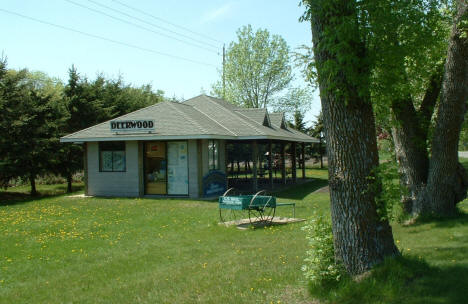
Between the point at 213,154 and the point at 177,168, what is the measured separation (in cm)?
172

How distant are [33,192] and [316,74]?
64.8ft

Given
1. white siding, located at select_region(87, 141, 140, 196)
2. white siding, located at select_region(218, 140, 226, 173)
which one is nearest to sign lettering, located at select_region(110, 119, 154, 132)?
white siding, located at select_region(87, 141, 140, 196)

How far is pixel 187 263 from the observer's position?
7.30 metres

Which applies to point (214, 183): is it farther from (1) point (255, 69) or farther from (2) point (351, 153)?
(1) point (255, 69)

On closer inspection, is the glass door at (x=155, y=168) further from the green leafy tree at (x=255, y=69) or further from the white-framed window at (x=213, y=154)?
the green leafy tree at (x=255, y=69)

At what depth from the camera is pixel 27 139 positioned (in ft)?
65.6

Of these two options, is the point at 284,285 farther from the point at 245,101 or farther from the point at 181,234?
the point at 245,101

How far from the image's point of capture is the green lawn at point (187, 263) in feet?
16.3

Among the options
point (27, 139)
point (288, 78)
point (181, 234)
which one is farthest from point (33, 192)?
point (288, 78)

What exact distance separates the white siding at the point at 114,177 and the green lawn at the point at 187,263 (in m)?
5.67

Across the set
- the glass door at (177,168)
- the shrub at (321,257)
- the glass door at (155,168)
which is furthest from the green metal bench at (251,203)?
the glass door at (155,168)

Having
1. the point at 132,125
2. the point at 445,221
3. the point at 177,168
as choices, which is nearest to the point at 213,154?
the point at 177,168

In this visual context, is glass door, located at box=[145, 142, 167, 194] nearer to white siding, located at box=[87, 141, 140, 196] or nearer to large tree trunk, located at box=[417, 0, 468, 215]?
white siding, located at box=[87, 141, 140, 196]

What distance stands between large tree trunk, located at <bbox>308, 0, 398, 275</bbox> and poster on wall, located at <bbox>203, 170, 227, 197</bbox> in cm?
1273
